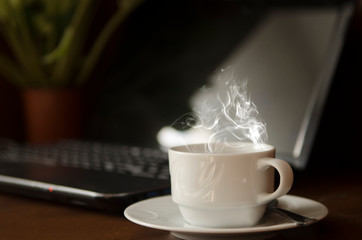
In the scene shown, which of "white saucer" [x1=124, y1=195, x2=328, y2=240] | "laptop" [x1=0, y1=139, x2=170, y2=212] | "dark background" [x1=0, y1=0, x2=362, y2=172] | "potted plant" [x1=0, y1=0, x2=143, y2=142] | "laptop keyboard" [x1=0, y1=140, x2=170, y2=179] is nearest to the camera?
"white saucer" [x1=124, y1=195, x2=328, y2=240]

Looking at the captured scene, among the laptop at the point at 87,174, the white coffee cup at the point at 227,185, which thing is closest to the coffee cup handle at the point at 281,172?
the white coffee cup at the point at 227,185

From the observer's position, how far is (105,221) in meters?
0.56

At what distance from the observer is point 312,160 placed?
879 millimetres

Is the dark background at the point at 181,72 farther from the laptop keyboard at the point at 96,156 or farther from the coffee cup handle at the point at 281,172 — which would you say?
the coffee cup handle at the point at 281,172

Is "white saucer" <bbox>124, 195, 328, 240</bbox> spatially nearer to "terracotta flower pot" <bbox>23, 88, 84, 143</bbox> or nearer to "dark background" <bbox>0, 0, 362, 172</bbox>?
"dark background" <bbox>0, 0, 362, 172</bbox>

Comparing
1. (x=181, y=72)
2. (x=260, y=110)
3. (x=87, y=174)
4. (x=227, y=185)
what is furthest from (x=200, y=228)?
(x=181, y=72)

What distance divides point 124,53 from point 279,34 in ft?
1.14

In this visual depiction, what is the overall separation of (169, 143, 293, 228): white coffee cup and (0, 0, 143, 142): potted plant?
2.11 ft

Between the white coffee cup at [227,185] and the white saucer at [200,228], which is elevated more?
the white coffee cup at [227,185]

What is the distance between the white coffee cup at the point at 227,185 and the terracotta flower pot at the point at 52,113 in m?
0.68

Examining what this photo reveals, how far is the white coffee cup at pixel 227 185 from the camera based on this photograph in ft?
1.50

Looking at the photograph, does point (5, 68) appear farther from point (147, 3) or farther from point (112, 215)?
point (112, 215)

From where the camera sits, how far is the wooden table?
19.7 inches

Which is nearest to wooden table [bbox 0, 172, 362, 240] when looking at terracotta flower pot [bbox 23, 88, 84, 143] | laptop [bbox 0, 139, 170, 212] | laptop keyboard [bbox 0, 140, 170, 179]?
laptop [bbox 0, 139, 170, 212]
